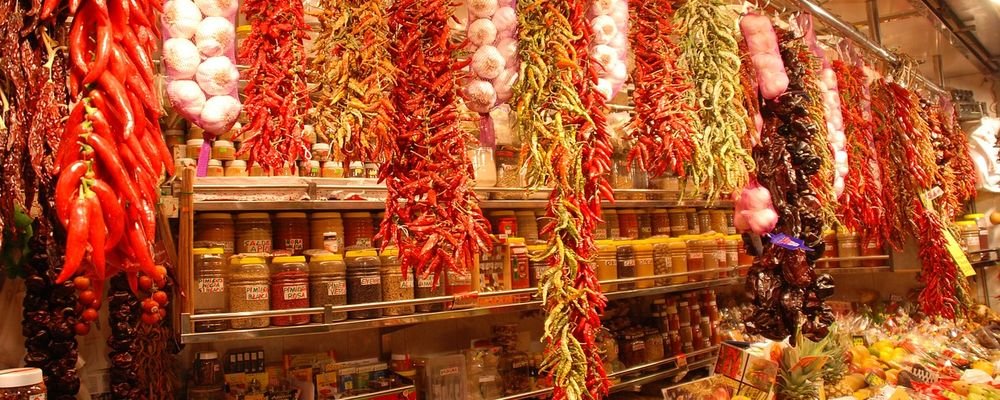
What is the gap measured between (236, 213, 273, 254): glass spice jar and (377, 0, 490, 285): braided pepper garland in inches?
39.0

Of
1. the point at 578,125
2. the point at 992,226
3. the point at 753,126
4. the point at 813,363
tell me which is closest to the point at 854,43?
the point at 753,126

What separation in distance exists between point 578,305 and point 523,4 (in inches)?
35.9

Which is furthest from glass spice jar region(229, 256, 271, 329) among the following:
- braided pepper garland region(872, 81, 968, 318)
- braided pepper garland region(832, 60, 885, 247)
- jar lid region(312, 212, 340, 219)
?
braided pepper garland region(872, 81, 968, 318)

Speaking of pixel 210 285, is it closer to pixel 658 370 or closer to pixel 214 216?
pixel 214 216

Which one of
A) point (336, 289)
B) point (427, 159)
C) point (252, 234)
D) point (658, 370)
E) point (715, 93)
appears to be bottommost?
point (658, 370)

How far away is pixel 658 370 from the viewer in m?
3.91

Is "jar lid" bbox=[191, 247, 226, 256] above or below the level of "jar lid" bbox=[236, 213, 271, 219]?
below

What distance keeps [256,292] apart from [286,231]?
394 millimetres

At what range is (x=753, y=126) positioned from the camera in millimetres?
2752

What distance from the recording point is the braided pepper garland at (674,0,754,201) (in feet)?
8.14

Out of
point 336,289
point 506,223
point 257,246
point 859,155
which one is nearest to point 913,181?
point 859,155

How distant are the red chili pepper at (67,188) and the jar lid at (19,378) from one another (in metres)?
0.34

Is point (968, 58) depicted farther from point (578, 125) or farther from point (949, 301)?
point (578, 125)

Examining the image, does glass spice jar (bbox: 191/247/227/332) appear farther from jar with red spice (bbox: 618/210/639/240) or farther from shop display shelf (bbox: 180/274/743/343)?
jar with red spice (bbox: 618/210/639/240)
